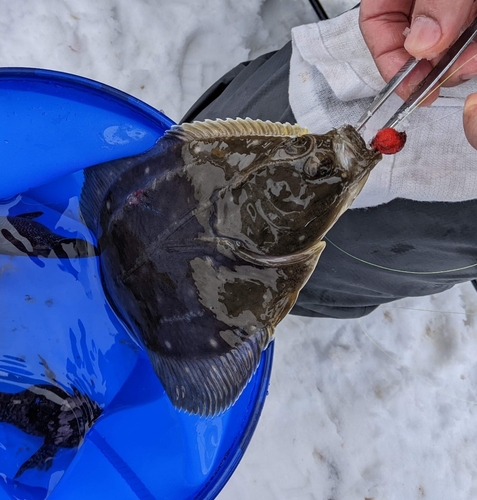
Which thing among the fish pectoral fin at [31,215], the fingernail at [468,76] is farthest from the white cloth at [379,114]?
the fish pectoral fin at [31,215]

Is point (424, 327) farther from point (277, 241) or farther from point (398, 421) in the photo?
point (277, 241)

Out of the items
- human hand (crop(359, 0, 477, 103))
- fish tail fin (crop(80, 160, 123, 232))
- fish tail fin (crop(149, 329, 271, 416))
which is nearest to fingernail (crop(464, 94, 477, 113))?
human hand (crop(359, 0, 477, 103))

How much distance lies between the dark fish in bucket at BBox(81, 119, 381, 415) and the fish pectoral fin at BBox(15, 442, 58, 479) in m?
0.45

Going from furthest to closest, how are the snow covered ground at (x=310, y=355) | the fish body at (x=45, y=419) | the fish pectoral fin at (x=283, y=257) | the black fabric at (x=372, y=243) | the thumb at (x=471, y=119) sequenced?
1. the snow covered ground at (x=310, y=355)
2. the fish body at (x=45, y=419)
3. the black fabric at (x=372, y=243)
4. the fish pectoral fin at (x=283, y=257)
5. the thumb at (x=471, y=119)

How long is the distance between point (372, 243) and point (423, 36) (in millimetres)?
545

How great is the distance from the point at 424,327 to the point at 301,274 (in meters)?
1.17

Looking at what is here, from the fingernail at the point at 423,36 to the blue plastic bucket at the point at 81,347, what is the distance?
0.61 metres

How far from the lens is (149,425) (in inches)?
57.5

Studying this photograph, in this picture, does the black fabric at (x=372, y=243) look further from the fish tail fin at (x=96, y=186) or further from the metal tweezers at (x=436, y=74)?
the fish tail fin at (x=96, y=186)

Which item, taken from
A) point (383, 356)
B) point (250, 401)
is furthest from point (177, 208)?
point (383, 356)

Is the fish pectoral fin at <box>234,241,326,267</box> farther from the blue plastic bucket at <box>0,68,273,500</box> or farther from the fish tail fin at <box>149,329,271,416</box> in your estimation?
the blue plastic bucket at <box>0,68,273,500</box>

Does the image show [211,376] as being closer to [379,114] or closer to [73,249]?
[73,249]

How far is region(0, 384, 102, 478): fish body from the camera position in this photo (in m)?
1.43

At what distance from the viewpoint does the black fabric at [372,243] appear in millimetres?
1232
